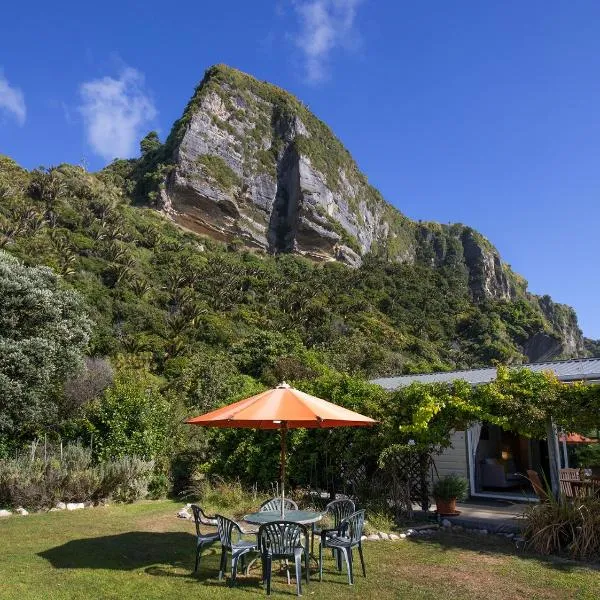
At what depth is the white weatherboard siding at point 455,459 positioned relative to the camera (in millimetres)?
12734

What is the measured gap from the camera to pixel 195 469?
12.9 m

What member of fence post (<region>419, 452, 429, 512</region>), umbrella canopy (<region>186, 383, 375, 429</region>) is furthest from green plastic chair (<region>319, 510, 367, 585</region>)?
fence post (<region>419, 452, 429, 512</region>)

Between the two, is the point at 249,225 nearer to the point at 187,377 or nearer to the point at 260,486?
the point at 187,377

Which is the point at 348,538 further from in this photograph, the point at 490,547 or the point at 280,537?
the point at 490,547

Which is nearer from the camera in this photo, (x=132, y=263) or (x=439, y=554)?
(x=439, y=554)

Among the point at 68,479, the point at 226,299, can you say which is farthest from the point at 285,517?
the point at 226,299

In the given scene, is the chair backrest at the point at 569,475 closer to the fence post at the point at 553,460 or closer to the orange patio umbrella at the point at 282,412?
the fence post at the point at 553,460

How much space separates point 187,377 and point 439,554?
20.8 m

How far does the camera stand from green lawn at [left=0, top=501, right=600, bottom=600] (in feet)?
18.5

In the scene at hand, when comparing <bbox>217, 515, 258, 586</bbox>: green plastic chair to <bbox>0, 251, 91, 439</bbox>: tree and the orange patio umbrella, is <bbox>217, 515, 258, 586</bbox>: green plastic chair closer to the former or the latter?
the orange patio umbrella

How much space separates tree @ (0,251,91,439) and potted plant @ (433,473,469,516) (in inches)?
422

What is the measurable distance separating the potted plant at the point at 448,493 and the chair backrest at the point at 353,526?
395 centimetres

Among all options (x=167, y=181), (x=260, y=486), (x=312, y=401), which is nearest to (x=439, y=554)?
(x=312, y=401)

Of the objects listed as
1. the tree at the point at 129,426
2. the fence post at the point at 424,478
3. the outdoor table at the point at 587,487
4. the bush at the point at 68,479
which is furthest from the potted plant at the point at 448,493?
the tree at the point at 129,426
